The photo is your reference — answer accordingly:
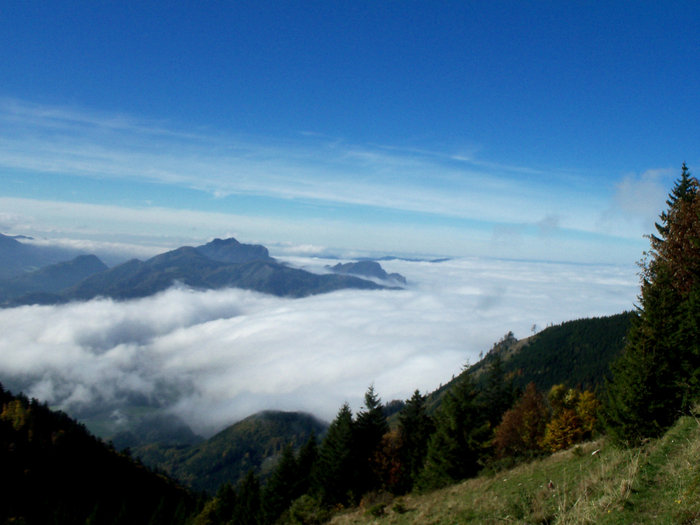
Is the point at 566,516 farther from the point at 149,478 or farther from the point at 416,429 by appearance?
the point at 149,478

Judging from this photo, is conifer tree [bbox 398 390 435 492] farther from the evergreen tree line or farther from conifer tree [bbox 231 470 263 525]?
conifer tree [bbox 231 470 263 525]

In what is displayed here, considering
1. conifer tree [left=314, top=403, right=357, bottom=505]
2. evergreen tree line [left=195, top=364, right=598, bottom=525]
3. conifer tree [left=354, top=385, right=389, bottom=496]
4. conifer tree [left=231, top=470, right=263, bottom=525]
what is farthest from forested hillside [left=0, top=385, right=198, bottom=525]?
conifer tree [left=354, top=385, right=389, bottom=496]

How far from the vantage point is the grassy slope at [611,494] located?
31.1ft

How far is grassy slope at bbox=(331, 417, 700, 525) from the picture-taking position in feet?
31.1

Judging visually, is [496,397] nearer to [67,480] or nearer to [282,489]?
[282,489]

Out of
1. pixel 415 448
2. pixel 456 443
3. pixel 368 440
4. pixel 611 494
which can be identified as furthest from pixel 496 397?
pixel 611 494

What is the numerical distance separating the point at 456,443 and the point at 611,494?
75.8 ft

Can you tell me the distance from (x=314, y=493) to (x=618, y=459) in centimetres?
3500

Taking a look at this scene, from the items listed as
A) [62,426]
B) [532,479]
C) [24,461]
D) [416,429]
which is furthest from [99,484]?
[532,479]

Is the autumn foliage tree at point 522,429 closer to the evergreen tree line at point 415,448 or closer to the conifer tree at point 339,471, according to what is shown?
the evergreen tree line at point 415,448

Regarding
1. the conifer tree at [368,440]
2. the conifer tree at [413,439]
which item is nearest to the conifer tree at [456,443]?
the conifer tree at [413,439]

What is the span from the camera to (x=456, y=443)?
32.0 meters

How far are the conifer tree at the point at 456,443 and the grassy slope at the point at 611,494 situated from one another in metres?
10.6

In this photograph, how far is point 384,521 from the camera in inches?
907
